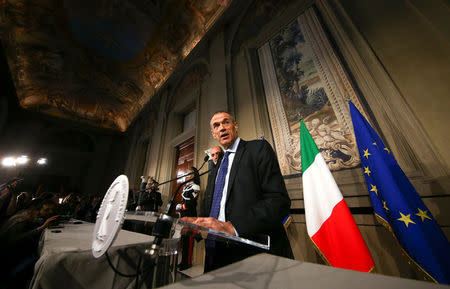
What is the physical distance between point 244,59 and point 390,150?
3.07 metres

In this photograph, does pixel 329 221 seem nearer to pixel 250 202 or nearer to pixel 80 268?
pixel 250 202

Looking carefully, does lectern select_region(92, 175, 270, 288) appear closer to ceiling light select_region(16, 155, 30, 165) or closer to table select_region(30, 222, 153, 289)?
table select_region(30, 222, 153, 289)

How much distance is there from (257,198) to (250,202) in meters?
0.06

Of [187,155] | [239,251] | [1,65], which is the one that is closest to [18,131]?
[1,65]

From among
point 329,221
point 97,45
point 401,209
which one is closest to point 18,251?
point 329,221

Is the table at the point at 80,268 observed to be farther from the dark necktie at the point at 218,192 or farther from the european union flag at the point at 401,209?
the european union flag at the point at 401,209

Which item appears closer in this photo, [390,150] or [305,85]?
[390,150]

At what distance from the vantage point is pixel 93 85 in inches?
310

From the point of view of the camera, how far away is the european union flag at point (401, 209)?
3.41ft

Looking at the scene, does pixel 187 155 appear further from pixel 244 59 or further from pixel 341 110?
pixel 341 110

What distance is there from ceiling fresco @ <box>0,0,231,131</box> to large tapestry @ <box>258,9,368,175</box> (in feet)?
8.74

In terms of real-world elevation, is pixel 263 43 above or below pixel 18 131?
below

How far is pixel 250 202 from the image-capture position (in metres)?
0.90

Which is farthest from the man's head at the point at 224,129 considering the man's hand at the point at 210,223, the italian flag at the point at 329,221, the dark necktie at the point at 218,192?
the italian flag at the point at 329,221
